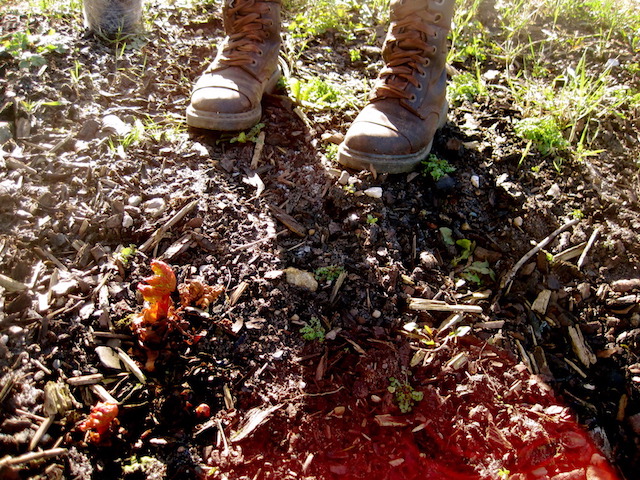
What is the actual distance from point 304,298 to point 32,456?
3.79 feet

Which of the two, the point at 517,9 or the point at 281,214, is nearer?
the point at 281,214

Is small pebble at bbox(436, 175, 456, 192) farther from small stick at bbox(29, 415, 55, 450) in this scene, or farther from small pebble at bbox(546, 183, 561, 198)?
small stick at bbox(29, 415, 55, 450)

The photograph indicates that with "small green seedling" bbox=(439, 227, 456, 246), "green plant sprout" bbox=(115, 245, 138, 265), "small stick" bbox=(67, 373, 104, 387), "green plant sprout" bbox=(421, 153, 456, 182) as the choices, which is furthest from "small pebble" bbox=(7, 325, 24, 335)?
"green plant sprout" bbox=(421, 153, 456, 182)

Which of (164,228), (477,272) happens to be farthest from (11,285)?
(477,272)

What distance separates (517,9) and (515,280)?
2660 mm

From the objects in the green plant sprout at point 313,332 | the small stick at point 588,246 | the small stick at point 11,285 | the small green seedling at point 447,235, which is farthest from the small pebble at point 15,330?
the small stick at point 588,246

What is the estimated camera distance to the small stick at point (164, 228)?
2.21 meters

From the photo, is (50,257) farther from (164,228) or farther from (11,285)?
(164,228)

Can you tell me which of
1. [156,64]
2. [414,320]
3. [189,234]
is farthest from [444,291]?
[156,64]

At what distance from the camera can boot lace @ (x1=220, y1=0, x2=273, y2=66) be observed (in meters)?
2.80

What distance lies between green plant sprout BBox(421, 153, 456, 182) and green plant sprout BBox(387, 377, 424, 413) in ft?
3.97

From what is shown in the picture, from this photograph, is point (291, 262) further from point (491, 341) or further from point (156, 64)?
point (156, 64)

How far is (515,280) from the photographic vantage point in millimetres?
2326

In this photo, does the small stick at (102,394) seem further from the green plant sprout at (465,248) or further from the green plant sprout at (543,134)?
the green plant sprout at (543,134)
